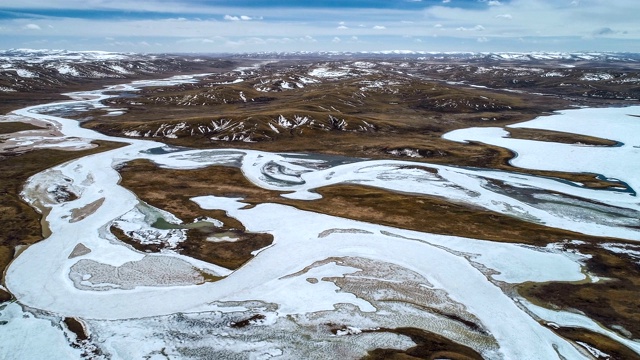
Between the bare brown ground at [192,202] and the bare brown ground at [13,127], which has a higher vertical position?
the bare brown ground at [13,127]

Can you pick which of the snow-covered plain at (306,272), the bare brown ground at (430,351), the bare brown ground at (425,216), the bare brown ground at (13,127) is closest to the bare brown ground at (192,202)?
the bare brown ground at (425,216)

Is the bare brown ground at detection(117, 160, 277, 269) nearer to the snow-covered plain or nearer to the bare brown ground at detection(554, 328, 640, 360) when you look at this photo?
the snow-covered plain

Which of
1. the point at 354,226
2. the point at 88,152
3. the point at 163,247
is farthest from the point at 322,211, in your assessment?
the point at 88,152

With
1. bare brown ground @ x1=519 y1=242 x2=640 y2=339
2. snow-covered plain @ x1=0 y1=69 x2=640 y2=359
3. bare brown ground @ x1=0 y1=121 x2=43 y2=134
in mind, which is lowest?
snow-covered plain @ x1=0 y1=69 x2=640 y2=359

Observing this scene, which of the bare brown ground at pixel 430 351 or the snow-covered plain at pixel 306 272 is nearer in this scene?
the bare brown ground at pixel 430 351

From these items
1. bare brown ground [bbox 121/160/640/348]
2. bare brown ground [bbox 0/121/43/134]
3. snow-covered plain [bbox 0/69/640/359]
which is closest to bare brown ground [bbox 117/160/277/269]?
bare brown ground [bbox 121/160/640/348]

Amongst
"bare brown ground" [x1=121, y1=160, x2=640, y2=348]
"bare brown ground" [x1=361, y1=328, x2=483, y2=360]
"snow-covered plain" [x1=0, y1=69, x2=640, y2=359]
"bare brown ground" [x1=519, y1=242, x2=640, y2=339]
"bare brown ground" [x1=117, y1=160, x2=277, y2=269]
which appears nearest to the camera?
"bare brown ground" [x1=361, y1=328, x2=483, y2=360]

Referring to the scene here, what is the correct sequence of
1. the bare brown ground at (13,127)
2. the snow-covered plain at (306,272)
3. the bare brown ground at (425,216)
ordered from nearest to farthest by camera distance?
1. the snow-covered plain at (306,272)
2. the bare brown ground at (425,216)
3. the bare brown ground at (13,127)

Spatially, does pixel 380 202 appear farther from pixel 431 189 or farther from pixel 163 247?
pixel 163 247

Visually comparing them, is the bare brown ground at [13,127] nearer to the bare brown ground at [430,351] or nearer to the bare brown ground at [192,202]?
the bare brown ground at [192,202]
